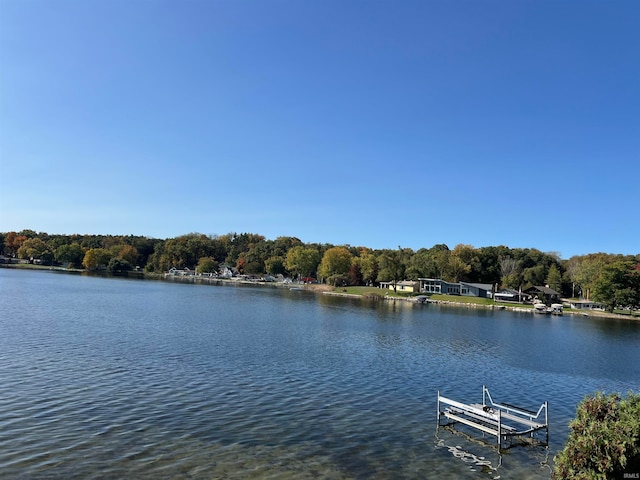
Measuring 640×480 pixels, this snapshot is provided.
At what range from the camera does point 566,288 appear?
143500 millimetres

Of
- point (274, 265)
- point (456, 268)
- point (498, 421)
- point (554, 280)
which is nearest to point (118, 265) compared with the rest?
point (274, 265)

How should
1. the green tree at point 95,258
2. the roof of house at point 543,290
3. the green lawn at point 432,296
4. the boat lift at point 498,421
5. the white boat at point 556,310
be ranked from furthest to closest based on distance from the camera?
the green tree at point 95,258
the roof of house at point 543,290
the green lawn at point 432,296
the white boat at point 556,310
the boat lift at point 498,421

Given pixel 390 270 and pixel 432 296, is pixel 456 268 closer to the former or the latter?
pixel 432 296

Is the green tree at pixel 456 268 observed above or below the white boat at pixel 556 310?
above

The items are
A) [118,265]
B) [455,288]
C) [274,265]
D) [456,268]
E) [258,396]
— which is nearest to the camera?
[258,396]

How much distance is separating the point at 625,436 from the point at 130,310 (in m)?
54.5

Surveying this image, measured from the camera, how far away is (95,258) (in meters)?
193

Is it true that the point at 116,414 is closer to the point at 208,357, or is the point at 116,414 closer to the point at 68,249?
the point at 208,357

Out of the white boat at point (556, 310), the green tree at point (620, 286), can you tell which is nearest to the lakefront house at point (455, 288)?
the white boat at point (556, 310)

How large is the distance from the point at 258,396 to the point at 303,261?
152222 millimetres

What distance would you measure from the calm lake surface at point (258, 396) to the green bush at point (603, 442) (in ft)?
15.1

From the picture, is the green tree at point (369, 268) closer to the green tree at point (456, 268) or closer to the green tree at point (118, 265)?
the green tree at point (456, 268)

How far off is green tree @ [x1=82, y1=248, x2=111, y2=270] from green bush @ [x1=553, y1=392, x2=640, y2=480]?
212 metres

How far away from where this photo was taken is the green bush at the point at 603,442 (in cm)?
945
